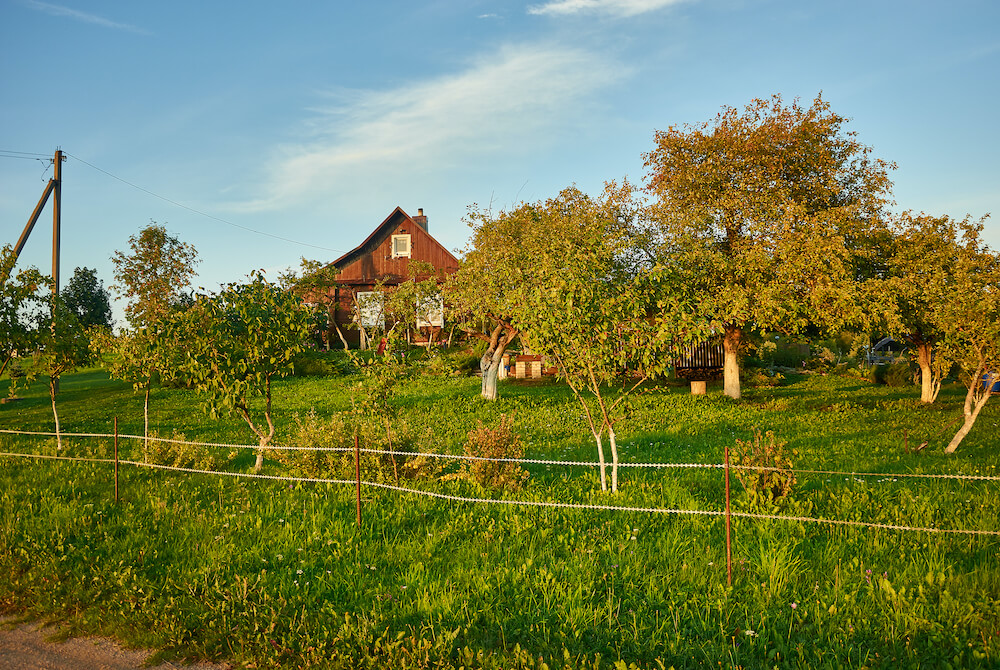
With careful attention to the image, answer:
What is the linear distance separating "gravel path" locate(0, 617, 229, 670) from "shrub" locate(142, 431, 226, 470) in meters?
6.14

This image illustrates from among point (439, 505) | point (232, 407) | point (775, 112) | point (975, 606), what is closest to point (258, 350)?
point (232, 407)

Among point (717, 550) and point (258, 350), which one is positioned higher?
point (258, 350)

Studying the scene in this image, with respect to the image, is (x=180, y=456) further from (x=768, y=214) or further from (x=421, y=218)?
(x=421, y=218)

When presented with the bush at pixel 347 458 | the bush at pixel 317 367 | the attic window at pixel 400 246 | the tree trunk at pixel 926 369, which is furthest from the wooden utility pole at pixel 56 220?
the tree trunk at pixel 926 369

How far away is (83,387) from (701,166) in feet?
98.6

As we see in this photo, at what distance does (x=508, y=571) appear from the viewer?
6832 millimetres

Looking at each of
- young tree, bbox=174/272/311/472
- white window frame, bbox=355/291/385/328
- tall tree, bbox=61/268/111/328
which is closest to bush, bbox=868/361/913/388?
white window frame, bbox=355/291/385/328

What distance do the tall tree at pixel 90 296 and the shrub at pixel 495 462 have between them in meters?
72.5

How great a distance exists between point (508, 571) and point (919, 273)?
20640 millimetres

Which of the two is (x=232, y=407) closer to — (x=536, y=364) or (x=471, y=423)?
(x=471, y=423)

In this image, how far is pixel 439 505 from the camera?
9320mm

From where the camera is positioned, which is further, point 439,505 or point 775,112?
point 775,112

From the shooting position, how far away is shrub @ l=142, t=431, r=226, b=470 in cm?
1220

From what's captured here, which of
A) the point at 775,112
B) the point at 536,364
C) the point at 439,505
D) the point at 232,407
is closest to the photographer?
the point at 439,505
